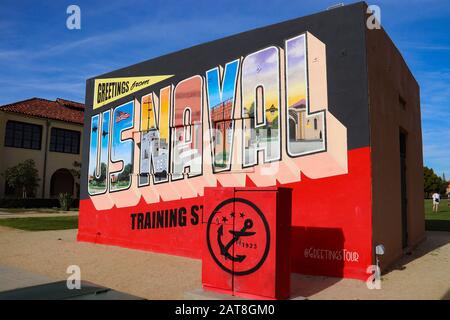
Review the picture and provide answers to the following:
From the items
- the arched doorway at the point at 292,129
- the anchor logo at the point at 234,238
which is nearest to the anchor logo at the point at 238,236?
the anchor logo at the point at 234,238

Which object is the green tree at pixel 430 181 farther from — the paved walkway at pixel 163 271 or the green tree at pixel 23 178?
the paved walkway at pixel 163 271

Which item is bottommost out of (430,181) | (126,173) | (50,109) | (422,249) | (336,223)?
(422,249)

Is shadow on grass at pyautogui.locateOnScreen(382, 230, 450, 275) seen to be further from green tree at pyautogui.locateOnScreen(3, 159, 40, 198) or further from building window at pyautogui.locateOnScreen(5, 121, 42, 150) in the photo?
building window at pyautogui.locateOnScreen(5, 121, 42, 150)

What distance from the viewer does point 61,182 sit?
118ft

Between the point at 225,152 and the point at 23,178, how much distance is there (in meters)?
25.1

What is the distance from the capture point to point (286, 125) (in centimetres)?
870

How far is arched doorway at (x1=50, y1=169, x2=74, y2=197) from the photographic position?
35.0 m

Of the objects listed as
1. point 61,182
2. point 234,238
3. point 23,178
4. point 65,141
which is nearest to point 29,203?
point 23,178

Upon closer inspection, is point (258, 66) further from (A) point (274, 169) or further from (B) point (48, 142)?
(B) point (48, 142)

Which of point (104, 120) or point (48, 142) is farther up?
point (48, 142)

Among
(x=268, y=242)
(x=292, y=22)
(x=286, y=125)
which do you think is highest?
(x=292, y=22)

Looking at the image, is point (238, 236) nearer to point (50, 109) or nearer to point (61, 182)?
point (61, 182)
